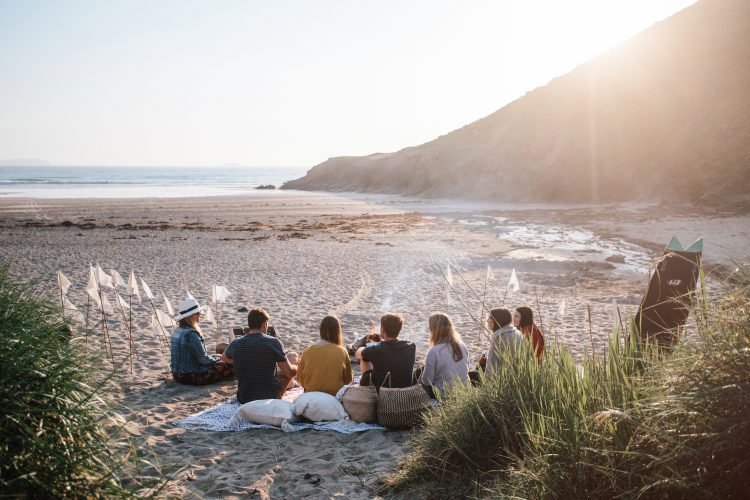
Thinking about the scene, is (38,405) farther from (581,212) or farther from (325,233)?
(581,212)

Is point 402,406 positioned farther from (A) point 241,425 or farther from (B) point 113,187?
(B) point 113,187

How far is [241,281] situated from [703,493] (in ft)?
43.5

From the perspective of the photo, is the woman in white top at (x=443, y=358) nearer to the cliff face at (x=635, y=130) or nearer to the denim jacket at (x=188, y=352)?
the denim jacket at (x=188, y=352)

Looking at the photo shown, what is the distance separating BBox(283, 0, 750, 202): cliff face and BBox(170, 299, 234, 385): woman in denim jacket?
37.6 m

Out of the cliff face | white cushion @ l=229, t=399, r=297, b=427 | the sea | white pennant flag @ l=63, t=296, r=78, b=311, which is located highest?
the cliff face

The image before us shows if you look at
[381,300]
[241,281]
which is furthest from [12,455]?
[241,281]

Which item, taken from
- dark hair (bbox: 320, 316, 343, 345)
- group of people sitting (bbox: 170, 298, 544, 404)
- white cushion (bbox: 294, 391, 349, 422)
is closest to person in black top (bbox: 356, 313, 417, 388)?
group of people sitting (bbox: 170, 298, 544, 404)

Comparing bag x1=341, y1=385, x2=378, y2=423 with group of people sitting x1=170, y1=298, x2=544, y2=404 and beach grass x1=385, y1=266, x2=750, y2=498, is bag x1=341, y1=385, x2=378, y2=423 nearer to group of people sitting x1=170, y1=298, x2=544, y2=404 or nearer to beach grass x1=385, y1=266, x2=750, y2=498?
group of people sitting x1=170, y1=298, x2=544, y2=404

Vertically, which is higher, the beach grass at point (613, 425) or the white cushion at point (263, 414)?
the beach grass at point (613, 425)

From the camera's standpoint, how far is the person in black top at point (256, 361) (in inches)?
256

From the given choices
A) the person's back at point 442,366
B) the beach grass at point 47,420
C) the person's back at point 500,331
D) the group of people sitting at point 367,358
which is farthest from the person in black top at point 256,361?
the beach grass at point 47,420

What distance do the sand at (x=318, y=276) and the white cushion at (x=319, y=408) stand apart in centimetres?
22

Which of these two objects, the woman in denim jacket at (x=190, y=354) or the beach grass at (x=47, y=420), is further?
the woman in denim jacket at (x=190, y=354)

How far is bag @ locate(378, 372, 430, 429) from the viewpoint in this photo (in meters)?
5.96
